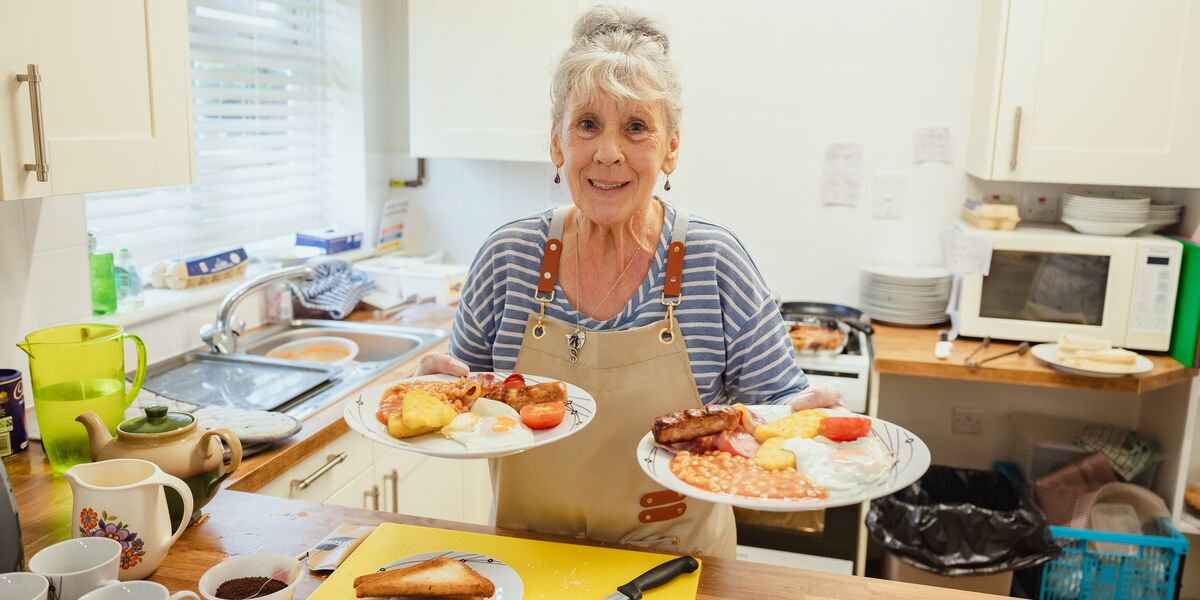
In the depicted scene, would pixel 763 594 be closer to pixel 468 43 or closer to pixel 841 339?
pixel 841 339

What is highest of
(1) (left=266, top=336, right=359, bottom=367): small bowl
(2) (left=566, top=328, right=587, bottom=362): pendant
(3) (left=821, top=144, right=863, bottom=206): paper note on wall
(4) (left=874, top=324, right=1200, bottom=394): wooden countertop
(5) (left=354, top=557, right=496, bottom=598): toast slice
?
(3) (left=821, top=144, right=863, bottom=206): paper note on wall

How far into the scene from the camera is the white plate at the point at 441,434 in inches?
47.5

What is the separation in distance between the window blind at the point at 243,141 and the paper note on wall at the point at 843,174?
1.82 metres

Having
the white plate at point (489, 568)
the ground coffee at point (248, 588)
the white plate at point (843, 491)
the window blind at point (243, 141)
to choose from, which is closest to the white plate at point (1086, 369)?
the white plate at point (843, 491)

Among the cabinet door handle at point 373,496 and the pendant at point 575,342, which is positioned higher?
the pendant at point 575,342

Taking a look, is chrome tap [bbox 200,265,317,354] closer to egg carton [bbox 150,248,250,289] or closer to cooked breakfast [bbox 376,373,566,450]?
egg carton [bbox 150,248,250,289]

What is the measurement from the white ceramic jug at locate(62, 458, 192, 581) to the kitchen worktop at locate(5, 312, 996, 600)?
5 cm

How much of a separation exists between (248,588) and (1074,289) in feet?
8.10

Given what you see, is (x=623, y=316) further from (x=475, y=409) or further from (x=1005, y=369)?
(x=1005, y=369)

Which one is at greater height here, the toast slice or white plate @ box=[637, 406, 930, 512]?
white plate @ box=[637, 406, 930, 512]

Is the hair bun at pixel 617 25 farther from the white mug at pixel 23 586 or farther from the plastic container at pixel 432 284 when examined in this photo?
the plastic container at pixel 432 284

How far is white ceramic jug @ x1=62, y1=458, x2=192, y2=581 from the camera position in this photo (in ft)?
3.77

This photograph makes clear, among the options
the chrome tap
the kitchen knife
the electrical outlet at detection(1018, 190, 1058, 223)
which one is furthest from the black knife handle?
the electrical outlet at detection(1018, 190, 1058, 223)

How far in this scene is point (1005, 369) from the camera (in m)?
2.58
